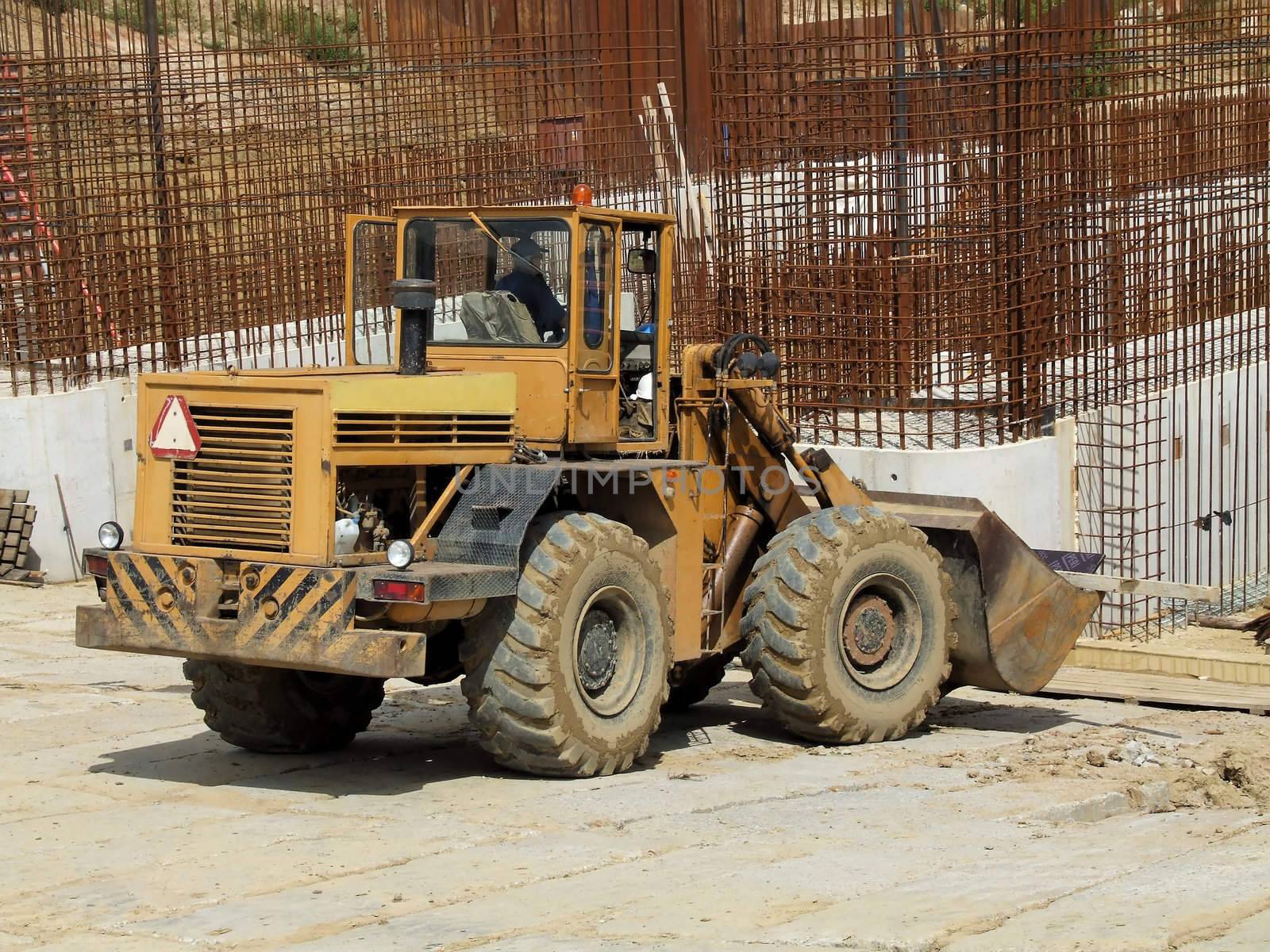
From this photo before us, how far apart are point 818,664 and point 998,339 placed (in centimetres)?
527

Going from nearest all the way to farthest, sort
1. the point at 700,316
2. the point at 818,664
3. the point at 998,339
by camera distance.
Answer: the point at 818,664, the point at 998,339, the point at 700,316

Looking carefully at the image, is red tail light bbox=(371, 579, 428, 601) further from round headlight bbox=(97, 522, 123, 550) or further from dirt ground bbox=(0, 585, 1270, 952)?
round headlight bbox=(97, 522, 123, 550)

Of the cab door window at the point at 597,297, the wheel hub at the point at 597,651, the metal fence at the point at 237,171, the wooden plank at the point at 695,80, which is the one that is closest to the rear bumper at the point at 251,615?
the wheel hub at the point at 597,651

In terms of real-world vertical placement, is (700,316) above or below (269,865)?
above

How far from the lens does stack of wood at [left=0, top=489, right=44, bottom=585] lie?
1467 cm

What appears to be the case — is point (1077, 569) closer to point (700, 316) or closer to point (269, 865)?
point (269, 865)

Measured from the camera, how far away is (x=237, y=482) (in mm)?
8336

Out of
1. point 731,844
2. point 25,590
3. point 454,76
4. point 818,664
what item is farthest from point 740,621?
point 454,76

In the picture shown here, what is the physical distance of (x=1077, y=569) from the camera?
36.7 feet

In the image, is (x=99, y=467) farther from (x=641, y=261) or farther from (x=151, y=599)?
(x=641, y=261)

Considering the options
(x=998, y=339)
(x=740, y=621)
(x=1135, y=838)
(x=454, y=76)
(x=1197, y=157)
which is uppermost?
(x=454, y=76)

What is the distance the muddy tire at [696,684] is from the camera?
422 inches

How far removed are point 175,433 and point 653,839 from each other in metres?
2.98

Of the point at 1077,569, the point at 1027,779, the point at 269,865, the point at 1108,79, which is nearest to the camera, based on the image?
the point at 269,865
